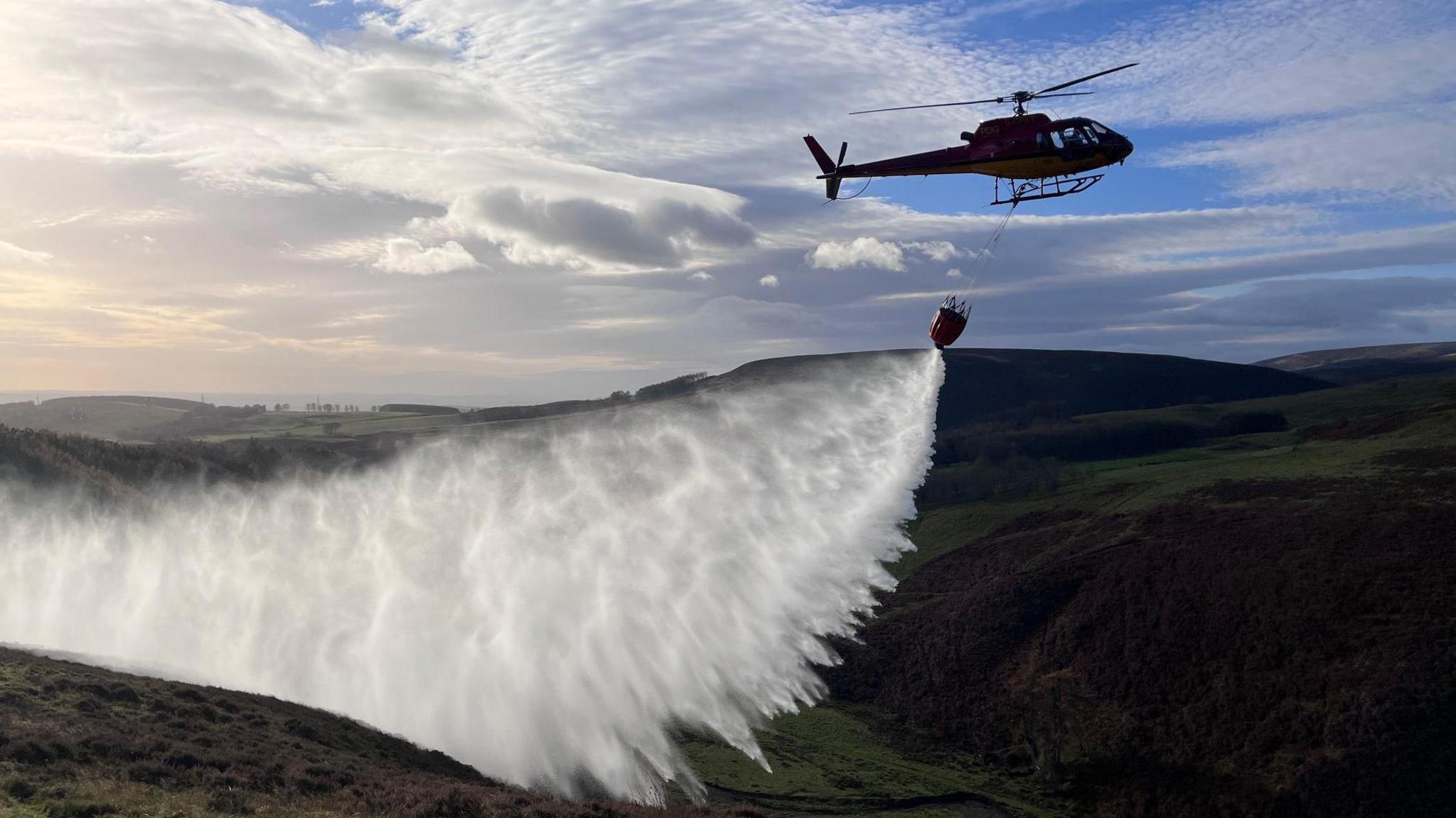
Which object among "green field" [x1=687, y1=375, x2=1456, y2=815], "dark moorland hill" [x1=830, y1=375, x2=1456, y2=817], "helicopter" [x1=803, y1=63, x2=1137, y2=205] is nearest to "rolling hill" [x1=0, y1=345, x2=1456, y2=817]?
"dark moorland hill" [x1=830, y1=375, x2=1456, y2=817]

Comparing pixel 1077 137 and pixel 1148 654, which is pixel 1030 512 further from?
pixel 1077 137

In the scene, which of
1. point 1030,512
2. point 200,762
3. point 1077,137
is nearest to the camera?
point 200,762

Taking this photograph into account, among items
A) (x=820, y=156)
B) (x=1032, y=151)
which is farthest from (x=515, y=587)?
(x=1032, y=151)

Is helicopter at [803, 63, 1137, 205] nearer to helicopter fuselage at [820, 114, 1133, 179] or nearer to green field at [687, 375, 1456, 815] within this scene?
helicopter fuselage at [820, 114, 1133, 179]

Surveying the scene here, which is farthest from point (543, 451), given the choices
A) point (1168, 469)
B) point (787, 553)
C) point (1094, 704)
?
point (1168, 469)

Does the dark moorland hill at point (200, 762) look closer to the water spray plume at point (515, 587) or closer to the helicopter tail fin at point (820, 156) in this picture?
the water spray plume at point (515, 587)

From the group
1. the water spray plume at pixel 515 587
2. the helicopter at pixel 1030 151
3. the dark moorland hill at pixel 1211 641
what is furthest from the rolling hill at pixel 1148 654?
the helicopter at pixel 1030 151
